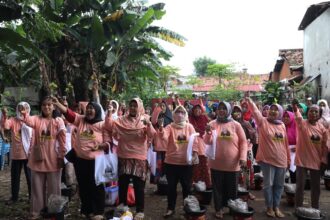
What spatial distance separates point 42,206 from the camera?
5211 millimetres

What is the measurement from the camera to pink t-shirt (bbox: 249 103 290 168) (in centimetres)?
534

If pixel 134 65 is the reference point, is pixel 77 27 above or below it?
above

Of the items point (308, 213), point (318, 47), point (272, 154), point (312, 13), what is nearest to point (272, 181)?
point (272, 154)

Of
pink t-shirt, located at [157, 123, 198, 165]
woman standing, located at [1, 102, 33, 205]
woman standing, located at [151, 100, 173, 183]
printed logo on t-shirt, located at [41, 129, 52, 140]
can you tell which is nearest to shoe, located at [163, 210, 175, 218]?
pink t-shirt, located at [157, 123, 198, 165]

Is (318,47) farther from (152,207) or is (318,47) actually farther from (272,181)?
(152,207)

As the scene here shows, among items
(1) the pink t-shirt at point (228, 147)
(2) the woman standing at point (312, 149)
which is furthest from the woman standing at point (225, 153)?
(2) the woman standing at point (312, 149)

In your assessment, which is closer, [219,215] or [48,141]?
[48,141]

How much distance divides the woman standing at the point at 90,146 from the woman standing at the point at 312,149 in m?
2.76

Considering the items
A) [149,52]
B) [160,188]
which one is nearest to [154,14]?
[149,52]

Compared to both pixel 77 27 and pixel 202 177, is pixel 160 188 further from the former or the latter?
pixel 77 27

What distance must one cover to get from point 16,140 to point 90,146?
1956mm

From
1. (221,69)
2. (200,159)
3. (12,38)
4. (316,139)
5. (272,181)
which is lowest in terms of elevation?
(272,181)

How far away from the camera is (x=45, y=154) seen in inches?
200

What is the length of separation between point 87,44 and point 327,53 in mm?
9506
